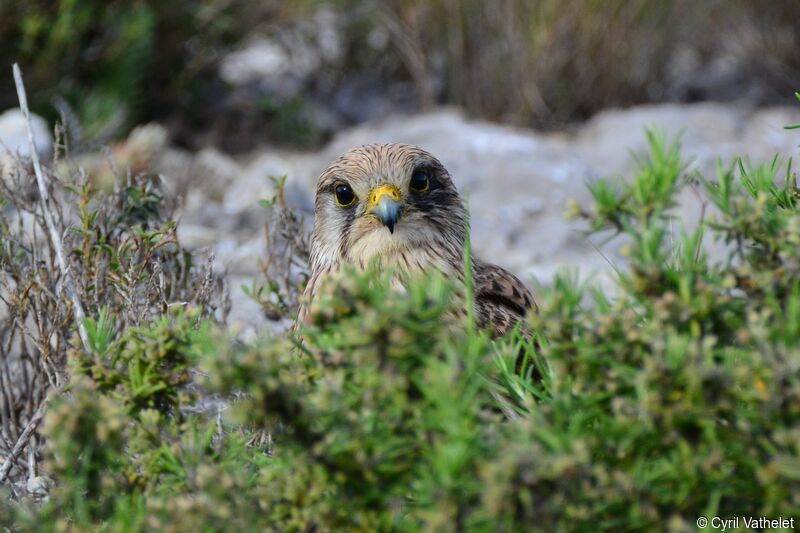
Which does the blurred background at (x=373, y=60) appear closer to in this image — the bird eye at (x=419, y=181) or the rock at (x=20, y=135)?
the rock at (x=20, y=135)

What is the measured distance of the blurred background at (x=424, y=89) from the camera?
20.2 feet

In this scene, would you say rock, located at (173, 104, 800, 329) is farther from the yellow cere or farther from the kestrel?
Answer: the yellow cere

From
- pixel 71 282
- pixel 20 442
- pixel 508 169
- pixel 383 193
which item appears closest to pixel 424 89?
pixel 508 169

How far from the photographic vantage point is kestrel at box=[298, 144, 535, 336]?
3.21 meters

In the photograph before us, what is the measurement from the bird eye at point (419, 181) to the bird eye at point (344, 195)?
207 millimetres

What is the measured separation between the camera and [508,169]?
6.42 metres

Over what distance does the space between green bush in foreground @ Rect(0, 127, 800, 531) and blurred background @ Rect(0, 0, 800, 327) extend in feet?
11.8

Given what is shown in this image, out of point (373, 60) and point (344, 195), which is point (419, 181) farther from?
point (373, 60)

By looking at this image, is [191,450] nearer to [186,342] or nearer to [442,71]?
[186,342]

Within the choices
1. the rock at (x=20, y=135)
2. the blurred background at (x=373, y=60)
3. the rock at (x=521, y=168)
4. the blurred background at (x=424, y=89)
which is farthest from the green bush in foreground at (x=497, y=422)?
the blurred background at (x=373, y=60)

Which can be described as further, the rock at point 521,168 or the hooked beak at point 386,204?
the rock at point 521,168

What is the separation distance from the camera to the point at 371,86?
836cm

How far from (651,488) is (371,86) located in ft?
23.3

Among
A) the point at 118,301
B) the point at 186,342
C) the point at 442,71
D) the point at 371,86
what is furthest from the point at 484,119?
the point at 186,342
